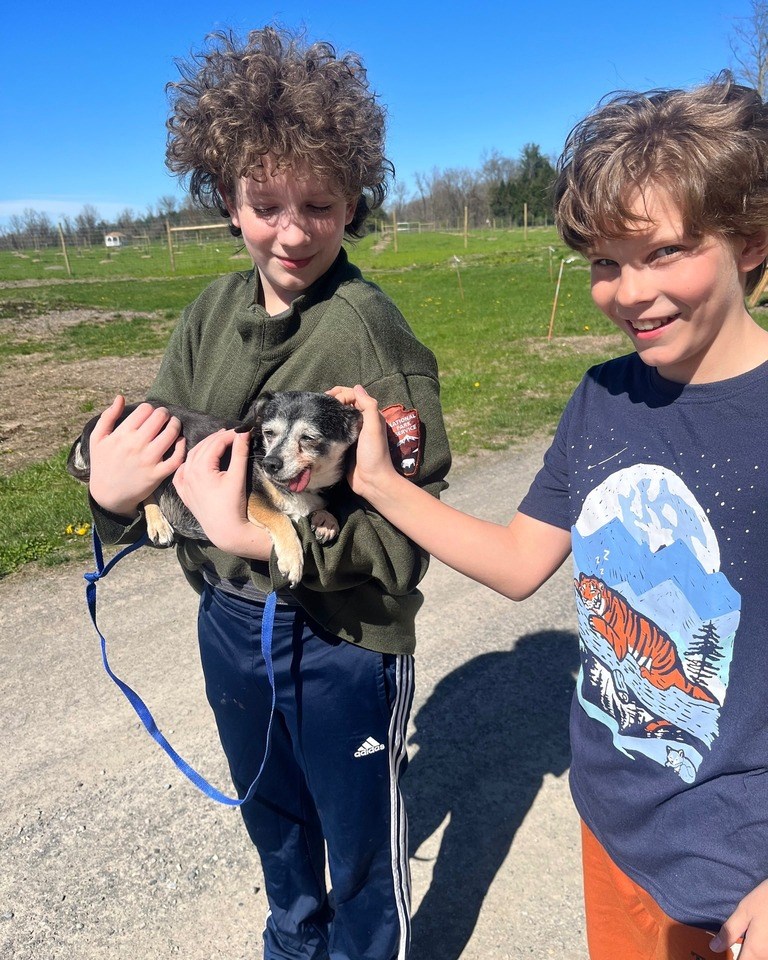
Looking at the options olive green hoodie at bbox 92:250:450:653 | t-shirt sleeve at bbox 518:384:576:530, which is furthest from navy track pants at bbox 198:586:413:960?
t-shirt sleeve at bbox 518:384:576:530

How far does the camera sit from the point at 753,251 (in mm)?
1432

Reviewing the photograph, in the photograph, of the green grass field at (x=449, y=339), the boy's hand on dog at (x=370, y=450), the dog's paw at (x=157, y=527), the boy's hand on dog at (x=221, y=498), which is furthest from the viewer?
the green grass field at (x=449, y=339)

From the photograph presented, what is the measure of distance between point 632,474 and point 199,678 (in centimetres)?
327

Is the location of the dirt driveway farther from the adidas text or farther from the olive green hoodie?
the adidas text

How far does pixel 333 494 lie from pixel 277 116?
1165 mm

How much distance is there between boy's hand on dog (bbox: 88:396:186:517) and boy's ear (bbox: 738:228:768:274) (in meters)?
1.58

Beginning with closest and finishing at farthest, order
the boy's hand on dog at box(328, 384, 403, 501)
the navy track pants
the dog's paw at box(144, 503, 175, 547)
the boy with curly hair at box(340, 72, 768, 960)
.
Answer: the boy with curly hair at box(340, 72, 768, 960), the boy's hand on dog at box(328, 384, 403, 501), the navy track pants, the dog's paw at box(144, 503, 175, 547)

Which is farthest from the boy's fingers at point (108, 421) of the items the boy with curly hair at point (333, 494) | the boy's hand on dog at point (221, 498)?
the boy's hand on dog at point (221, 498)

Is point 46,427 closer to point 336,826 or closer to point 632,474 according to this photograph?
point 336,826

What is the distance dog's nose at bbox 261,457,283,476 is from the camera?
2283mm

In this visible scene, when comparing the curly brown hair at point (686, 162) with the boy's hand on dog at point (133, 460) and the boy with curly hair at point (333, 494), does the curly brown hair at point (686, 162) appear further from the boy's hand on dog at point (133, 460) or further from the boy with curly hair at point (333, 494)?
the boy's hand on dog at point (133, 460)

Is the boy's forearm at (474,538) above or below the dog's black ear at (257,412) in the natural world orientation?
below

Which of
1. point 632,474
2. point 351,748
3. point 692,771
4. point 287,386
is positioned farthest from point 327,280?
point 692,771

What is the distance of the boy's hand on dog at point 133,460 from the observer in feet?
6.75
